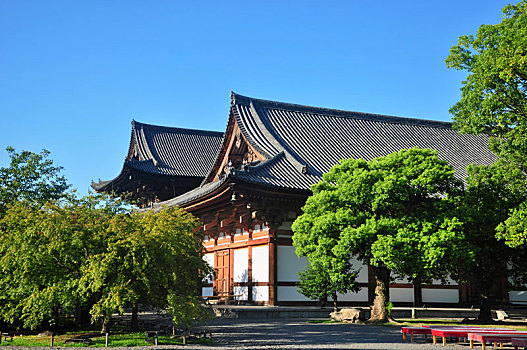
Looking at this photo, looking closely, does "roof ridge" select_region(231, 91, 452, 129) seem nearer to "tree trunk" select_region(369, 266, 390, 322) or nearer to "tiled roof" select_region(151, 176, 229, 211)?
"tiled roof" select_region(151, 176, 229, 211)

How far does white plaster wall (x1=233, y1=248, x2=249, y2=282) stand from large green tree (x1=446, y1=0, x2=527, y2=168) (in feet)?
39.3

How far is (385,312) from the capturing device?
63.1 feet

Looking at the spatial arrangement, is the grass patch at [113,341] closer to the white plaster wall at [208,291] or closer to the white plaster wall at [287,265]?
the white plaster wall at [287,265]

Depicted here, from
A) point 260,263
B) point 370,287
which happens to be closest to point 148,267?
point 260,263

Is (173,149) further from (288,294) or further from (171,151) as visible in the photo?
(288,294)

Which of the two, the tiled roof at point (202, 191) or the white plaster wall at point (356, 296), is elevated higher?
the tiled roof at point (202, 191)

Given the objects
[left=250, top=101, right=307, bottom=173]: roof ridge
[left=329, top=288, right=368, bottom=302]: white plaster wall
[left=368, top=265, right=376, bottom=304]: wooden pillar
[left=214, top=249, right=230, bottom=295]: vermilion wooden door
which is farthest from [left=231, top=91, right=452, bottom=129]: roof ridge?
[left=329, top=288, right=368, bottom=302]: white plaster wall

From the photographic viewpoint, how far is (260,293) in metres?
24.4

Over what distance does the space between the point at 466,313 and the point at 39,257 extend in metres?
18.5

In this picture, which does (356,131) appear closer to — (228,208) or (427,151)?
(228,208)

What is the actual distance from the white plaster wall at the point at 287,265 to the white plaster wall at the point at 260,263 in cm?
58

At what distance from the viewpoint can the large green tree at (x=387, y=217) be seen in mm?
17453

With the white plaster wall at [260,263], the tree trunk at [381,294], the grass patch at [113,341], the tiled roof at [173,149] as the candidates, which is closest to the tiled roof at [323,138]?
the white plaster wall at [260,263]

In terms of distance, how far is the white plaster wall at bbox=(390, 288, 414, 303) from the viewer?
25055 millimetres
